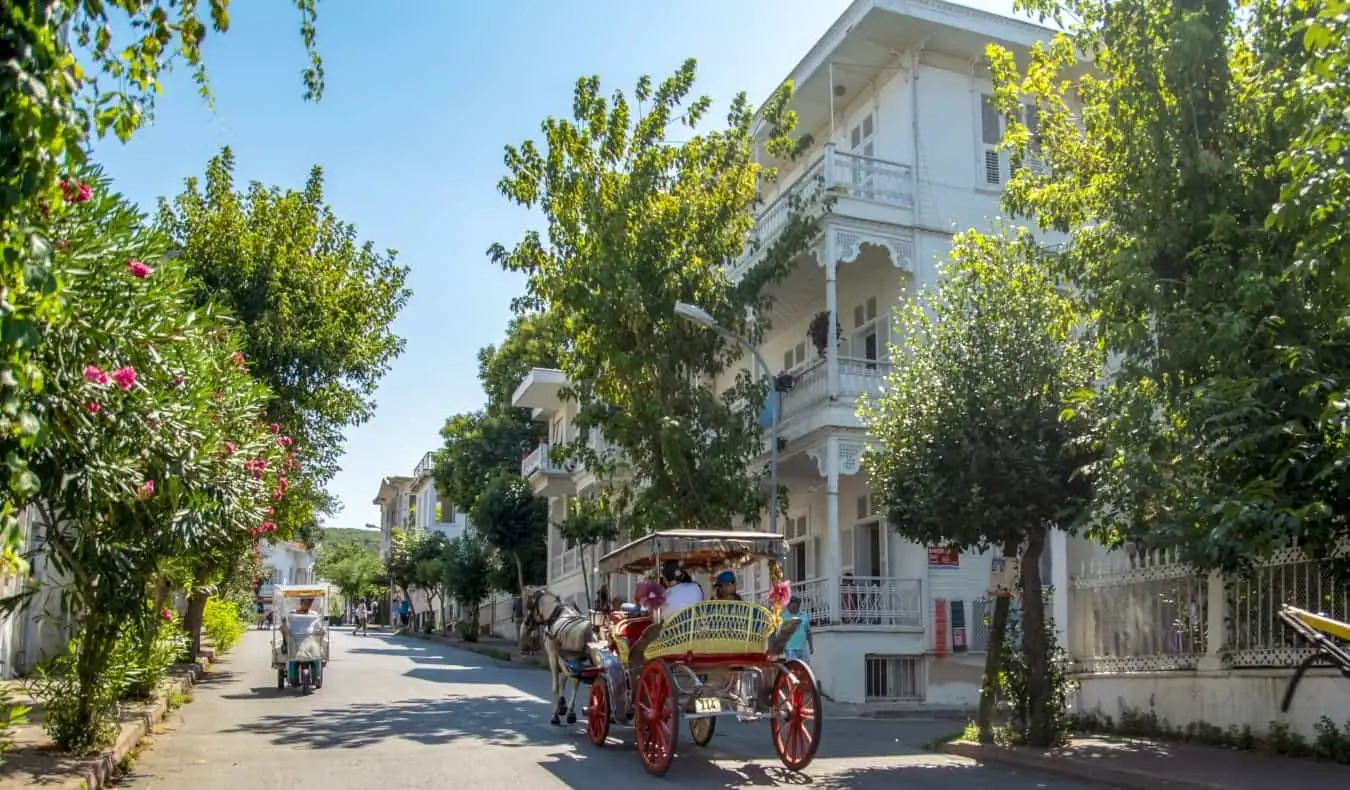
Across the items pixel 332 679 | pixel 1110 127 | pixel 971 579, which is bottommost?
pixel 332 679

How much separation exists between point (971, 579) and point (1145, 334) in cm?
1225

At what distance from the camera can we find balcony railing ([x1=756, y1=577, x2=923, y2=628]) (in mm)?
22031

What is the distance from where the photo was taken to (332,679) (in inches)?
933

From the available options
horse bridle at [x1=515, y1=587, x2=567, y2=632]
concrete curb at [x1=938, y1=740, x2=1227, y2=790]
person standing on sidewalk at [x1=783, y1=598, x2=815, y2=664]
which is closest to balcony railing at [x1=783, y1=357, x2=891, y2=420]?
person standing on sidewalk at [x1=783, y1=598, x2=815, y2=664]

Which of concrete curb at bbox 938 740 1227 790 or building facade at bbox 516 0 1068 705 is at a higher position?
building facade at bbox 516 0 1068 705

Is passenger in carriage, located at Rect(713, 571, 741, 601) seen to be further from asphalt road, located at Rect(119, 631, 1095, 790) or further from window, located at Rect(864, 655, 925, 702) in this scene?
window, located at Rect(864, 655, 925, 702)

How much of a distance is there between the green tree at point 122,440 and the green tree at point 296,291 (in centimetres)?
820

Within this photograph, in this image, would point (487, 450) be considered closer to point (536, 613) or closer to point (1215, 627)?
point (536, 613)

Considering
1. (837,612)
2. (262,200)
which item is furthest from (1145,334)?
(262,200)

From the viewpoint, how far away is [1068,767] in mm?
11508

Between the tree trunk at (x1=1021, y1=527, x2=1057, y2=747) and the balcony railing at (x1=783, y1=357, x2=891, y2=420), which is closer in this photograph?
the tree trunk at (x1=1021, y1=527, x2=1057, y2=747)

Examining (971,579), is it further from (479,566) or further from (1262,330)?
(479,566)

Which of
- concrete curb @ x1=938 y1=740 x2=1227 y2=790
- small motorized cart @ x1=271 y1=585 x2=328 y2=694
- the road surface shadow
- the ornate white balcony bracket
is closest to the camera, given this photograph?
concrete curb @ x1=938 y1=740 x2=1227 y2=790

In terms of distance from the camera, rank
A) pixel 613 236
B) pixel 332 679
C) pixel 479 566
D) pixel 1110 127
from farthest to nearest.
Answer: pixel 479 566, pixel 332 679, pixel 613 236, pixel 1110 127
